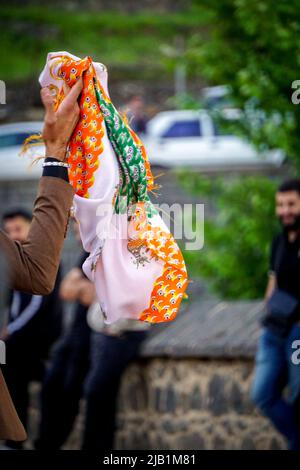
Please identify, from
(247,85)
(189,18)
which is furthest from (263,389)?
(189,18)

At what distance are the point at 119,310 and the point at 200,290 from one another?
333 inches

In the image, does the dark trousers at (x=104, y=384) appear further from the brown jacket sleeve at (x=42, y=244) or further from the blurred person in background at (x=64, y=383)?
the brown jacket sleeve at (x=42, y=244)

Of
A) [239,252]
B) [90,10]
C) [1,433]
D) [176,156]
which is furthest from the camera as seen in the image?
[90,10]

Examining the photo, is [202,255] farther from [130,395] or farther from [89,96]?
[89,96]

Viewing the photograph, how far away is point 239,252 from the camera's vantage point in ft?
32.9

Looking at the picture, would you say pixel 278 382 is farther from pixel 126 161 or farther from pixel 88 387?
pixel 126 161

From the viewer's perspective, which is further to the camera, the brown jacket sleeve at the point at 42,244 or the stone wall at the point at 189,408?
the stone wall at the point at 189,408

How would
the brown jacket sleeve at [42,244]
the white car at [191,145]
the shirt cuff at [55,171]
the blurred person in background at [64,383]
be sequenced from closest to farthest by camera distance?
the brown jacket sleeve at [42,244] → the shirt cuff at [55,171] → the blurred person in background at [64,383] → the white car at [191,145]

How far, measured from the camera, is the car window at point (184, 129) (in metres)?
21.3

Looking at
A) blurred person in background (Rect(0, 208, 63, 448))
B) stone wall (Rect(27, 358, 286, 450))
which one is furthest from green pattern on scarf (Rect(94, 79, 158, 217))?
stone wall (Rect(27, 358, 286, 450))

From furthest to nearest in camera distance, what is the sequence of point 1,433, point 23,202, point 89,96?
point 23,202 < point 89,96 < point 1,433

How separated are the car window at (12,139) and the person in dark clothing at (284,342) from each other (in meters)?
14.9

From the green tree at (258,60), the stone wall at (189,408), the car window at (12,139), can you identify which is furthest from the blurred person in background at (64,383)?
the car window at (12,139)

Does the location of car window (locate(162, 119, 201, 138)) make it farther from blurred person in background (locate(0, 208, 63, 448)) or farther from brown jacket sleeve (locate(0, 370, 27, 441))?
brown jacket sleeve (locate(0, 370, 27, 441))
